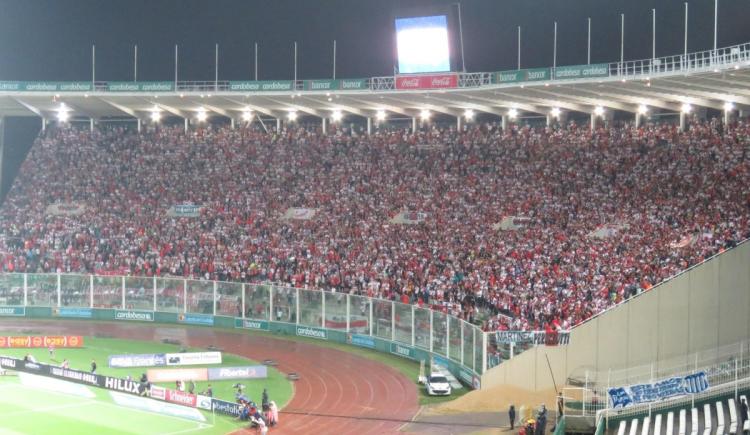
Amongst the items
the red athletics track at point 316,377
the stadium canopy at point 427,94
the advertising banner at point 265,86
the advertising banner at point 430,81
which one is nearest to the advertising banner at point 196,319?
the red athletics track at point 316,377

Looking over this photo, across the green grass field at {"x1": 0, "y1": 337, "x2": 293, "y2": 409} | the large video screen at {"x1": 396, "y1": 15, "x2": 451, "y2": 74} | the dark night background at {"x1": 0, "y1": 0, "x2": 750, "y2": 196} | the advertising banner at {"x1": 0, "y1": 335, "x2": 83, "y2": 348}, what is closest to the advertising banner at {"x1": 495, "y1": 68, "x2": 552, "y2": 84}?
the large video screen at {"x1": 396, "y1": 15, "x2": 451, "y2": 74}

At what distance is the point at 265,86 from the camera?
5053 cm

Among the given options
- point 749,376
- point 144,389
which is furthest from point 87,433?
point 749,376

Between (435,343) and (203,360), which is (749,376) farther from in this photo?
(203,360)

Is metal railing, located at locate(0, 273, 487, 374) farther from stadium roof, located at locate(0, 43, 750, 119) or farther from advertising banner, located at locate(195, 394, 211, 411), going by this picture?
stadium roof, located at locate(0, 43, 750, 119)

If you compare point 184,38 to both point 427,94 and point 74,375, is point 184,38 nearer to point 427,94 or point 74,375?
point 427,94

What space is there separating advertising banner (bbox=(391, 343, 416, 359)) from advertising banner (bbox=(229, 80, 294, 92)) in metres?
19.0

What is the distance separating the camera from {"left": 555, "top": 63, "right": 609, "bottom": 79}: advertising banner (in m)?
42.0

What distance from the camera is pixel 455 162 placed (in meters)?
49.6

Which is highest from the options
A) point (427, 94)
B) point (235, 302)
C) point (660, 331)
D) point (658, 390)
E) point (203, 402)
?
point (427, 94)

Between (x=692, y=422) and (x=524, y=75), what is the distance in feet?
83.4

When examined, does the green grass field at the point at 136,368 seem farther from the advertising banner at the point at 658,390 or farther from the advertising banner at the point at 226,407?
the advertising banner at the point at 658,390

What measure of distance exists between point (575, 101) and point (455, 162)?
7292 millimetres

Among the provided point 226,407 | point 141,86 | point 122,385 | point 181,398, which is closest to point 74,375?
point 122,385
